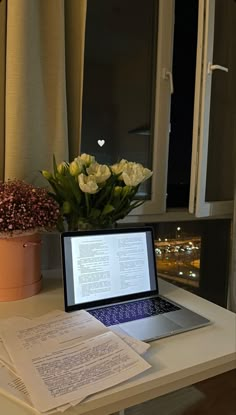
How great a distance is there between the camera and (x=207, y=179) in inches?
67.8

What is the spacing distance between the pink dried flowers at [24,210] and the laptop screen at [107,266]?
80 millimetres

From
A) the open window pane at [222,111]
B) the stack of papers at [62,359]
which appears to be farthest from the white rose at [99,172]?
the open window pane at [222,111]

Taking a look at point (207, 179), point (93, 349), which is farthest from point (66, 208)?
point (207, 179)

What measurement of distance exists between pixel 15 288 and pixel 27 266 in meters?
0.07

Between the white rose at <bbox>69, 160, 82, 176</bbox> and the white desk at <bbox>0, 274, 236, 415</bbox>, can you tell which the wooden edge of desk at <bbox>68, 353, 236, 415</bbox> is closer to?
the white desk at <bbox>0, 274, 236, 415</bbox>

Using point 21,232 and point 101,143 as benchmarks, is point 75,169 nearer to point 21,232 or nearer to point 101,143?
point 21,232

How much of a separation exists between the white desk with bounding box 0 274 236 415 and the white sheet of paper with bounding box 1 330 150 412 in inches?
0.7

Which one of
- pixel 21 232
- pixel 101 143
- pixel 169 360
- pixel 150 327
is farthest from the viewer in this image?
pixel 101 143

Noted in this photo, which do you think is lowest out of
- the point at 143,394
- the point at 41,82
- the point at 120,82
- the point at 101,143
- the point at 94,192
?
the point at 143,394

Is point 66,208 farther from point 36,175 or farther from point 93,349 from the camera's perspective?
point 93,349

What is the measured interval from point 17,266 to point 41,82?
60 centimetres

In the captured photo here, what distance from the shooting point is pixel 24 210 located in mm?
952

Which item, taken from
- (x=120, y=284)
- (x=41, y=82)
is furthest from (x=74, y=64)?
(x=120, y=284)

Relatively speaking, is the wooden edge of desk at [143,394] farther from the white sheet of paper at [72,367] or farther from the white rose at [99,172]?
the white rose at [99,172]
